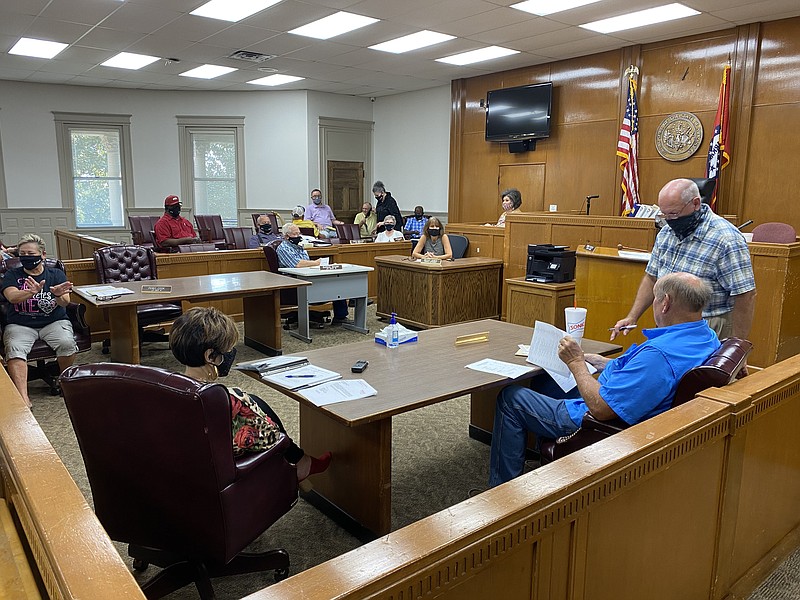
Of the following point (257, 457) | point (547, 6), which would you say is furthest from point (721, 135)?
point (257, 457)

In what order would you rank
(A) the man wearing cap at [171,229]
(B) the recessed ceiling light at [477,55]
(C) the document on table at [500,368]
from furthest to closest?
(B) the recessed ceiling light at [477,55] < (A) the man wearing cap at [171,229] < (C) the document on table at [500,368]

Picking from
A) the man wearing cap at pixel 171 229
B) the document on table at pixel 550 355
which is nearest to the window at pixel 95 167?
the man wearing cap at pixel 171 229

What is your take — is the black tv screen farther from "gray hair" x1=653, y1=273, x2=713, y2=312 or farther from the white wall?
"gray hair" x1=653, y1=273, x2=713, y2=312

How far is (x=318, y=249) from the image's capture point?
7.38 m

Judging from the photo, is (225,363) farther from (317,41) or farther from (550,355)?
(317,41)

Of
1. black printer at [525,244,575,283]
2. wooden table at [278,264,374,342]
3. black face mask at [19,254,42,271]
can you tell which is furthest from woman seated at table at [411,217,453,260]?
black face mask at [19,254,42,271]

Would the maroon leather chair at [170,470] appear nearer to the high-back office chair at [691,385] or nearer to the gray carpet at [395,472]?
the gray carpet at [395,472]

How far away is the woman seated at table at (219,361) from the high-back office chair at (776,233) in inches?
217

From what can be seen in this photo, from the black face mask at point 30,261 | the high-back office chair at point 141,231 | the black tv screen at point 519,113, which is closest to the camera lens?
the black face mask at point 30,261

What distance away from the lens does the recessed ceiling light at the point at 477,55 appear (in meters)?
8.14

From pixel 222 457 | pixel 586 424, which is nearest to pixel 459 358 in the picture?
pixel 586 424

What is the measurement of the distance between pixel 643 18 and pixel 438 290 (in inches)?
143

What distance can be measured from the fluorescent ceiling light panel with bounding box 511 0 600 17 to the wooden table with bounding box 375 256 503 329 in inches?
103

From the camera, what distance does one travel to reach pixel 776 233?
605cm
